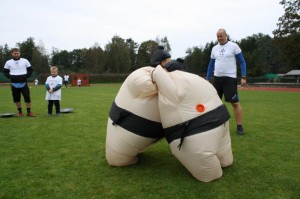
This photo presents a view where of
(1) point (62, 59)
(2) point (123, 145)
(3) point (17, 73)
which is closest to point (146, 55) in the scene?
(1) point (62, 59)

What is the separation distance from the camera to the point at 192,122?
3.37 meters

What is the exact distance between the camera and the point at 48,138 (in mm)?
5719

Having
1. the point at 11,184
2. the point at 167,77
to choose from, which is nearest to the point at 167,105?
the point at 167,77

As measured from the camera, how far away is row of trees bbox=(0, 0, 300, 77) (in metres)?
45.5

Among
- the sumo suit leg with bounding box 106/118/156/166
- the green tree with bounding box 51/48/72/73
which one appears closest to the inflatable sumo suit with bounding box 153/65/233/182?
the sumo suit leg with bounding box 106/118/156/166

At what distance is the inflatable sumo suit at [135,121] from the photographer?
12.0 ft

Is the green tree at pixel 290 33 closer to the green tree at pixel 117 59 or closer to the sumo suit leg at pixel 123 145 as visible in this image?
the green tree at pixel 117 59

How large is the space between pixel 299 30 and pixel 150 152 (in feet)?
154

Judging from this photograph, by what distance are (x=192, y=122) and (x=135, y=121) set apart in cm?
71

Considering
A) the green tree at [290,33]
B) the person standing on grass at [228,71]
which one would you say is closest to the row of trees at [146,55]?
the green tree at [290,33]

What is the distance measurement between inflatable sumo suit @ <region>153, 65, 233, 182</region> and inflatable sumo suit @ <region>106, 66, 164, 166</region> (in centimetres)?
19

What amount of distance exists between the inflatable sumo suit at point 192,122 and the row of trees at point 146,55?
45130 millimetres

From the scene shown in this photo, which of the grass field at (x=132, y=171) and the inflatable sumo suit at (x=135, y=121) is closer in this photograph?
the grass field at (x=132, y=171)

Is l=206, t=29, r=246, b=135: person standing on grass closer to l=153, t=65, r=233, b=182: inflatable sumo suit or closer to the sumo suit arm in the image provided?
l=153, t=65, r=233, b=182: inflatable sumo suit
